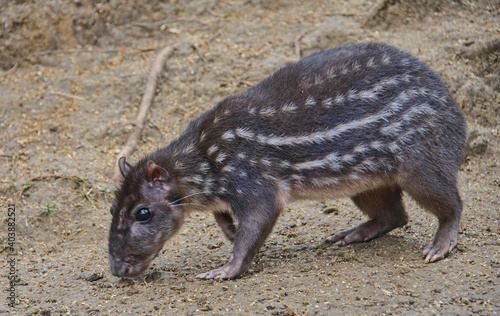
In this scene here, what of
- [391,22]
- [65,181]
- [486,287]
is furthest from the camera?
[391,22]

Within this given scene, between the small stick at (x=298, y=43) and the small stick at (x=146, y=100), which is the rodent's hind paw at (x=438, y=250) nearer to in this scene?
the small stick at (x=146, y=100)

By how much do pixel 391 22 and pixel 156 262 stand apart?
5536 millimetres

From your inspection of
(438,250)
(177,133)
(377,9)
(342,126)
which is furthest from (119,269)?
(377,9)

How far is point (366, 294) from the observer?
4.41 metres

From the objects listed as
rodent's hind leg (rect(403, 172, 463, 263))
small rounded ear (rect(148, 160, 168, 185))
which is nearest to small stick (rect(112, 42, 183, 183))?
small rounded ear (rect(148, 160, 168, 185))

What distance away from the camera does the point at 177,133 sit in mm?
8039

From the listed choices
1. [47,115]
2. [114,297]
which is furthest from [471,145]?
[47,115]

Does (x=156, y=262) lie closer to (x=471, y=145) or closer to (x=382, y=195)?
(x=382, y=195)

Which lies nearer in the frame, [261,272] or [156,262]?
[261,272]

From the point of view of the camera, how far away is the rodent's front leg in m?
5.00

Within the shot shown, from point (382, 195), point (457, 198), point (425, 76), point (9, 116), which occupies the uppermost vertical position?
point (425, 76)

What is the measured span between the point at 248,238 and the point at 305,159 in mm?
851

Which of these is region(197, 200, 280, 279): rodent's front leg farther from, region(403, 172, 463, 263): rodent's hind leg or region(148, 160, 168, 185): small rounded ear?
region(403, 172, 463, 263): rodent's hind leg

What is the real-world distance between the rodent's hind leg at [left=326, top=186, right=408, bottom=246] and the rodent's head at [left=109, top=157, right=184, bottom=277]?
5.52 ft
